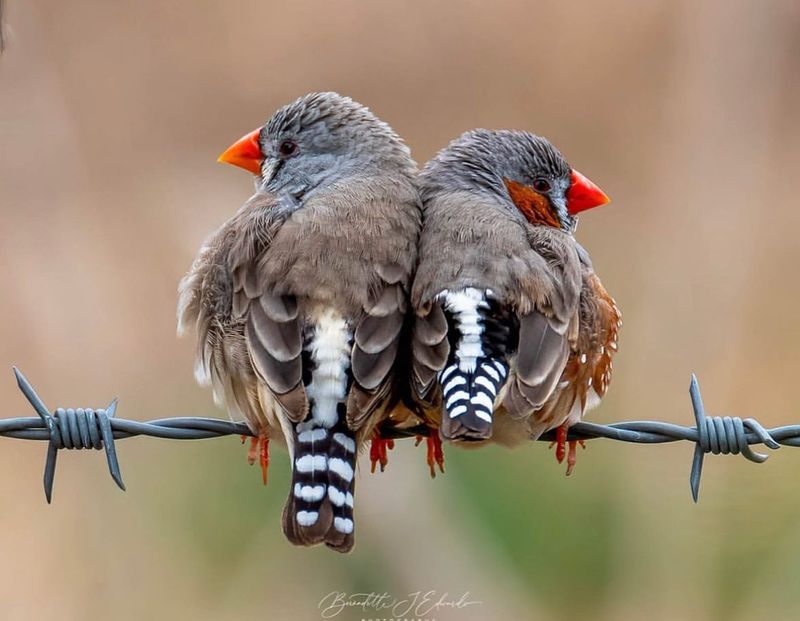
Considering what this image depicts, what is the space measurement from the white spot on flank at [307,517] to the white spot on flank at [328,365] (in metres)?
0.28

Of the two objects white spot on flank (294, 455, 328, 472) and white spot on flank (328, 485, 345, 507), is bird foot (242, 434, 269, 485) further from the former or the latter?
white spot on flank (328, 485, 345, 507)

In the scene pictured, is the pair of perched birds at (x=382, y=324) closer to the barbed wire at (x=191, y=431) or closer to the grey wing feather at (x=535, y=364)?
the grey wing feather at (x=535, y=364)

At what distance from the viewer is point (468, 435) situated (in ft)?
12.4

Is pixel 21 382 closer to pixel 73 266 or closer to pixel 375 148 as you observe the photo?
pixel 375 148

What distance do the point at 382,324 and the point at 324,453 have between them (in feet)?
1.51

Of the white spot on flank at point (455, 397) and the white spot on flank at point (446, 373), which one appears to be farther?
the white spot on flank at point (446, 373)

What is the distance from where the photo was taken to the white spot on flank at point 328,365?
394 centimetres

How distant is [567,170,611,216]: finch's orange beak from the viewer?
16.6 feet

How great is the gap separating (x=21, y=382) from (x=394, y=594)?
354 centimetres

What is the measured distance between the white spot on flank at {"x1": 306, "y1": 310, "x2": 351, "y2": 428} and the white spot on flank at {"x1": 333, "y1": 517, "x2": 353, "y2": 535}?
0.30m

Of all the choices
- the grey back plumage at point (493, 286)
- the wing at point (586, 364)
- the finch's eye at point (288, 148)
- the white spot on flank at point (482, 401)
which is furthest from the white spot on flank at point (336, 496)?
the finch's eye at point (288, 148)
